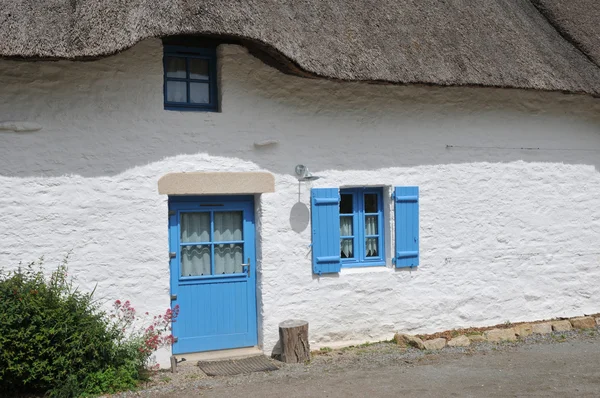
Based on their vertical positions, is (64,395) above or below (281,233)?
below

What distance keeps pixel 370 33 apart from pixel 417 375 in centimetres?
376

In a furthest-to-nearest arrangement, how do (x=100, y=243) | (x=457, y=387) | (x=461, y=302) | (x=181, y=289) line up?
(x=461, y=302), (x=181, y=289), (x=100, y=243), (x=457, y=387)

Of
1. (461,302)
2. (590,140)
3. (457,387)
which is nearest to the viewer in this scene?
(457,387)

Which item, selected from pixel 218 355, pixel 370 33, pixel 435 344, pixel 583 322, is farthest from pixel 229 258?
pixel 583 322

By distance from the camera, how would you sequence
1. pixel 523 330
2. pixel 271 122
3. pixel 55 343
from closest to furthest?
1. pixel 55 343
2. pixel 271 122
3. pixel 523 330

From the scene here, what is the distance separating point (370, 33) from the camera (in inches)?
301

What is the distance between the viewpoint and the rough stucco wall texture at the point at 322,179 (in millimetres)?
6520

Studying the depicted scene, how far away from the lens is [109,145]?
670 centimetres

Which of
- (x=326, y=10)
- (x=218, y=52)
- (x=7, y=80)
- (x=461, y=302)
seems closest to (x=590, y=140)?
(x=461, y=302)

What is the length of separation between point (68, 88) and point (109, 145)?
667 millimetres

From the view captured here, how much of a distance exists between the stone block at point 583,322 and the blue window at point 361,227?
107 inches

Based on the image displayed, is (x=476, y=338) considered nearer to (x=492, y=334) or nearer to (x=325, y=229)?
(x=492, y=334)

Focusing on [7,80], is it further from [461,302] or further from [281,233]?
[461,302]

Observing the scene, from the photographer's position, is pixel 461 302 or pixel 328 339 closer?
pixel 328 339
